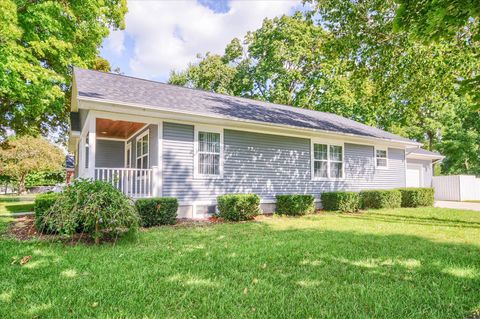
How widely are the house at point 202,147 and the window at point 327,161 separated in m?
0.04

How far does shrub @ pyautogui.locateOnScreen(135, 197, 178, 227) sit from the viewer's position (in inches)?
307

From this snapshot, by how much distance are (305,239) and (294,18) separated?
22.5 meters

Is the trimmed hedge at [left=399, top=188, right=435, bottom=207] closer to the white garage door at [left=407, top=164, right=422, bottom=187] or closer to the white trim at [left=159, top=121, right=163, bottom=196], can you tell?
the white garage door at [left=407, top=164, right=422, bottom=187]

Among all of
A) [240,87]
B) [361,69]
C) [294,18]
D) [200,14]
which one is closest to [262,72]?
[240,87]

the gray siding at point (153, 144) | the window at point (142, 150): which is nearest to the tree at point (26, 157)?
the window at point (142, 150)

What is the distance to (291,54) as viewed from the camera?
23812 mm

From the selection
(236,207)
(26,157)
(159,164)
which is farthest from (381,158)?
(26,157)

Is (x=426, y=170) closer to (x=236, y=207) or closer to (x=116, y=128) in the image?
(x=236, y=207)

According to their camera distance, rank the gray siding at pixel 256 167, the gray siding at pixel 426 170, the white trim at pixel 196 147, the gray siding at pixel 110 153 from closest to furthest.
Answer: the gray siding at pixel 256 167 < the white trim at pixel 196 147 < the gray siding at pixel 110 153 < the gray siding at pixel 426 170

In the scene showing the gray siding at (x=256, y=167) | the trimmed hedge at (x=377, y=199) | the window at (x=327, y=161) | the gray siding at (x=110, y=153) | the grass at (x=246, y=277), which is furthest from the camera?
the gray siding at (x=110, y=153)

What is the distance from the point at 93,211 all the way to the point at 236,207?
4506mm

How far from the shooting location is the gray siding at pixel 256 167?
950 centimetres

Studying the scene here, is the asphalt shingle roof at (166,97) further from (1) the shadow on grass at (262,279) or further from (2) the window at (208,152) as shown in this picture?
(1) the shadow on grass at (262,279)

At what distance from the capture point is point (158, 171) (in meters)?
9.09
